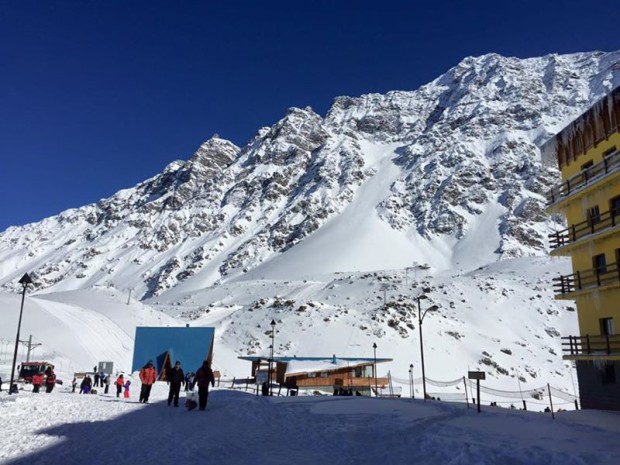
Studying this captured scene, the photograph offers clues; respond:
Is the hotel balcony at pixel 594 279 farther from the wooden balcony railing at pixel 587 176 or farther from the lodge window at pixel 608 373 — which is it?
the wooden balcony railing at pixel 587 176

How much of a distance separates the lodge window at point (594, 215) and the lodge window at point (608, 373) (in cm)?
667

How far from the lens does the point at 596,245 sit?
24672mm

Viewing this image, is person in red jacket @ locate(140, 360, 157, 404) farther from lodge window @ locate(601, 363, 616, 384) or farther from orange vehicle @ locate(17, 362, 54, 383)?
lodge window @ locate(601, 363, 616, 384)

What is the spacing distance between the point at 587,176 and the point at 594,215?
195 centimetres

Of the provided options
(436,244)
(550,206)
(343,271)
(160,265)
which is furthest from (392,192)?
(550,206)

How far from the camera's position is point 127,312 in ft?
201

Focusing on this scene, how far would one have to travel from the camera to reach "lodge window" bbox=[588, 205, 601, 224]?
24.6m

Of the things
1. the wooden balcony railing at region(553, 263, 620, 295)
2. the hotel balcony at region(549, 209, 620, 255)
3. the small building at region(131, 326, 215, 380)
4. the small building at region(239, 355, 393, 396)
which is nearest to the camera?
the wooden balcony railing at region(553, 263, 620, 295)

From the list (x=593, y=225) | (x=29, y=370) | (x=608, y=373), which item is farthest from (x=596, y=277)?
(x=29, y=370)

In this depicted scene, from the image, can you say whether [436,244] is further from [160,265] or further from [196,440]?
[196,440]

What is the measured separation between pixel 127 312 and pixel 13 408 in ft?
156

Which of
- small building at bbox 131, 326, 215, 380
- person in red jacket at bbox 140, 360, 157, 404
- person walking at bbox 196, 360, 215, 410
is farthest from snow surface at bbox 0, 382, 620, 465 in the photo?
small building at bbox 131, 326, 215, 380

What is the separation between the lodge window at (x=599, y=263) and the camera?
79.2ft

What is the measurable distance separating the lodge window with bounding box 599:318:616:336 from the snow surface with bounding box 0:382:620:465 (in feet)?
23.7
